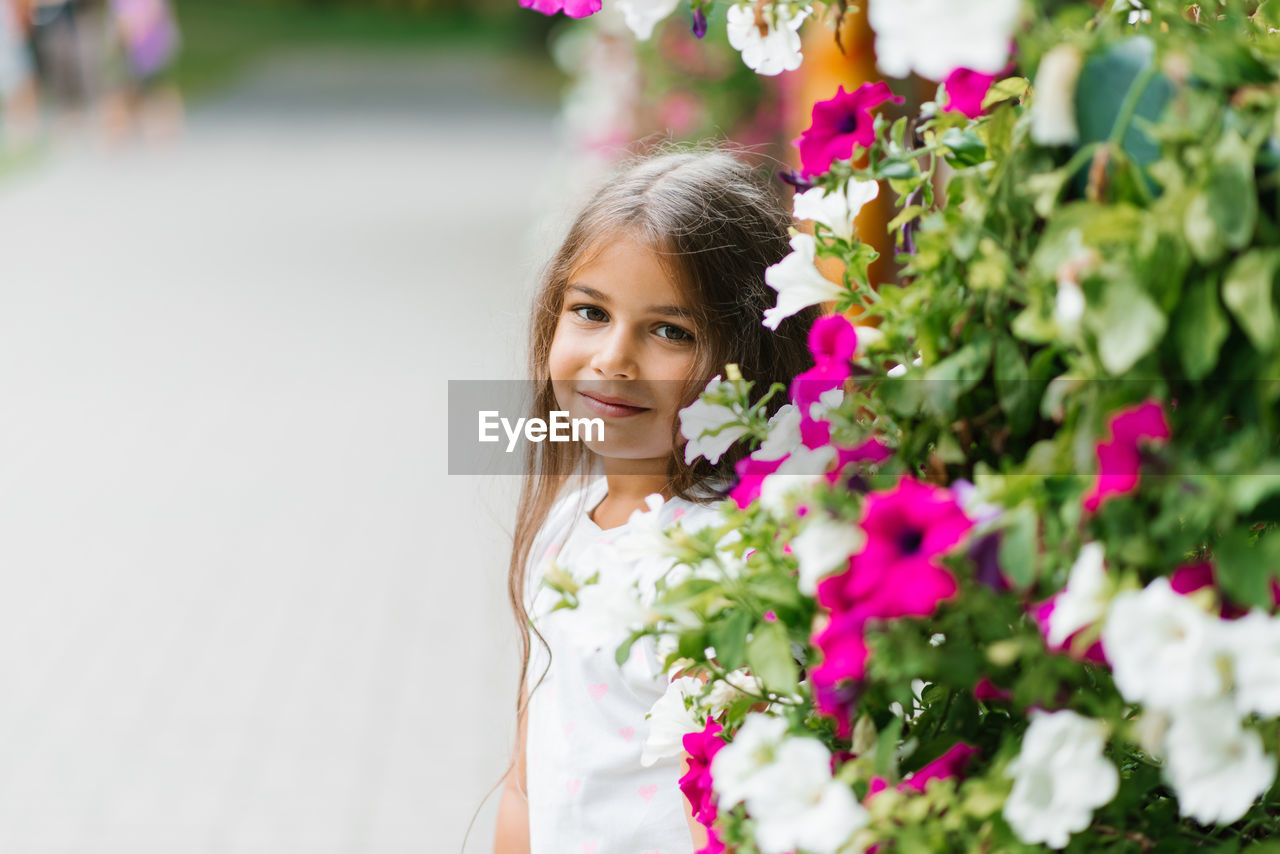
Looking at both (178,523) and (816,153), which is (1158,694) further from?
(178,523)

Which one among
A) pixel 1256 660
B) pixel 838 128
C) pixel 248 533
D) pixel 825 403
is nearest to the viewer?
pixel 1256 660

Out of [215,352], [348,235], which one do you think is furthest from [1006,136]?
[348,235]

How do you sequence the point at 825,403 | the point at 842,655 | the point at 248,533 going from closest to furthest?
the point at 842,655, the point at 825,403, the point at 248,533

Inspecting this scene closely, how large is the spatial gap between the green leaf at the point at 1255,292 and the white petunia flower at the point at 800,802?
35 centimetres

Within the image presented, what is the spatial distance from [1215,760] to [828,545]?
0.80ft

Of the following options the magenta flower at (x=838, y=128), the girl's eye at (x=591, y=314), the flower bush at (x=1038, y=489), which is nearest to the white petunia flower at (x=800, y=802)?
the flower bush at (x=1038, y=489)

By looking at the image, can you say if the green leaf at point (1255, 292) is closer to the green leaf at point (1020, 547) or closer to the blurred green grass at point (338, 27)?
the green leaf at point (1020, 547)

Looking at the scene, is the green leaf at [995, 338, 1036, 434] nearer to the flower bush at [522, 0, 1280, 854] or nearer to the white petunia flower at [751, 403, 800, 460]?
the flower bush at [522, 0, 1280, 854]

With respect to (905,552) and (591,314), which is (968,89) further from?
(591,314)

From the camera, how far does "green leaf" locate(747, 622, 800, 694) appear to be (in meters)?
0.97

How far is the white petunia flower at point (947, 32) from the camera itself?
2.66ft

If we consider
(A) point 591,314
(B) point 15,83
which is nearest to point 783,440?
(A) point 591,314

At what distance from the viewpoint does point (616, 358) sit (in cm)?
164

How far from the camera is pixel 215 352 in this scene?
7.48 m
